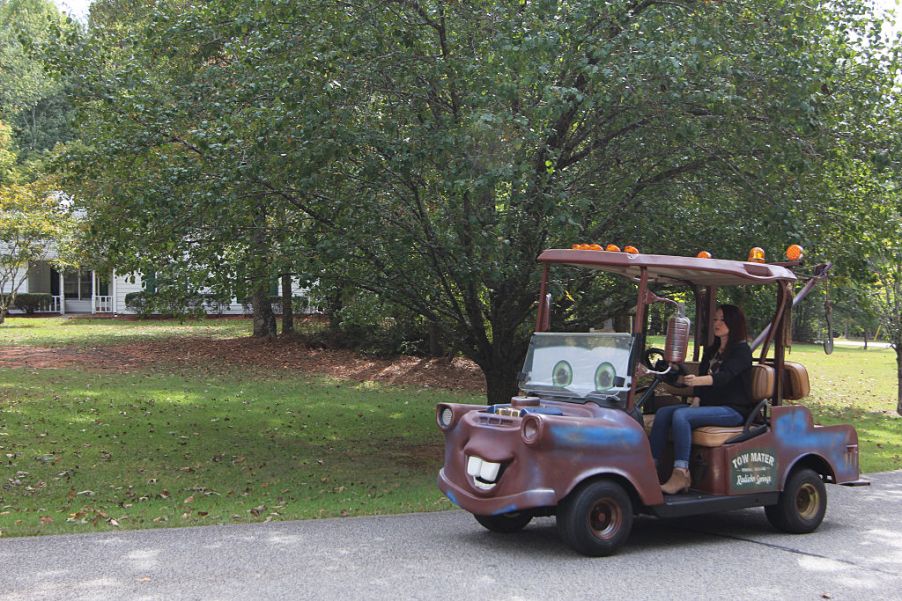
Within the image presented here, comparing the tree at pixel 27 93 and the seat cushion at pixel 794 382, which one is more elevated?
the tree at pixel 27 93

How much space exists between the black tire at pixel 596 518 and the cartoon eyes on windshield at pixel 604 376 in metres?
0.83

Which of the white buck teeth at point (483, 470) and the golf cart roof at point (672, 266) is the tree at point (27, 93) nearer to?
the golf cart roof at point (672, 266)

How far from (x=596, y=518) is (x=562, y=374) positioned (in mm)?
1302

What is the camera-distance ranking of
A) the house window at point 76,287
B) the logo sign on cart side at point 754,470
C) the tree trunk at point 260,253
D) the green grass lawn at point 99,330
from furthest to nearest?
the house window at point 76,287, the green grass lawn at point 99,330, the tree trunk at point 260,253, the logo sign on cart side at point 754,470

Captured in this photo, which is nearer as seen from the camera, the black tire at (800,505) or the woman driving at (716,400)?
the woman driving at (716,400)

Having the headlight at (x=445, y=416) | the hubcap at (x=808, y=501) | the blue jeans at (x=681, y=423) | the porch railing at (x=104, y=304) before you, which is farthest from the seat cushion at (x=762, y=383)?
the porch railing at (x=104, y=304)

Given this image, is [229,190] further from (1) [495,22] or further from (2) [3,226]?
(2) [3,226]

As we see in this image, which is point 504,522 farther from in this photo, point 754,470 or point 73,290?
point 73,290

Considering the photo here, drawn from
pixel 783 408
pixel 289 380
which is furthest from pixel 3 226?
pixel 783 408

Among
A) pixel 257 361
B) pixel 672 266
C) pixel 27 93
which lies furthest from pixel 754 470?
pixel 27 93

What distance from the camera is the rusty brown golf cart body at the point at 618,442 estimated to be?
22.4ft

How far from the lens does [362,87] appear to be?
33.9 feet

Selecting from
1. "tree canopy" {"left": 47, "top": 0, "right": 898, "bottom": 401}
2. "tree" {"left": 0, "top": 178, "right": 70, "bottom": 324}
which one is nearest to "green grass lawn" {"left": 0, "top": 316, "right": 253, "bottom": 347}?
"tree" {"left": 0, "top": 178, "right": 70, "bottom": 324}

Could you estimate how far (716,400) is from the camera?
26.3 feet
